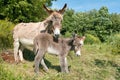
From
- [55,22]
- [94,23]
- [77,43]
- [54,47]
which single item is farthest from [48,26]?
[94,23]

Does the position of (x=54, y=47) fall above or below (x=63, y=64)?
above

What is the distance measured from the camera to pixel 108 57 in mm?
17062

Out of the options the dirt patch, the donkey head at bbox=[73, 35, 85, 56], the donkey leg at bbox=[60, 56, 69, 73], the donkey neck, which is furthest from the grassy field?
the donkey neck

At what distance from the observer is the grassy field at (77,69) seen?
11.5 m

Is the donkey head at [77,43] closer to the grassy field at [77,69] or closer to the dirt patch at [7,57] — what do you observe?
the grassy field at [77,69]

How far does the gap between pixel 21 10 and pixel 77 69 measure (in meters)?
11.5

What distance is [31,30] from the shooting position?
44.6 feet

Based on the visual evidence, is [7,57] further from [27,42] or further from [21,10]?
[21,10]

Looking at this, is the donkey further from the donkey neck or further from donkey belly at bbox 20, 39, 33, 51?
donkey belly at bbox 20, 39, 33, 51

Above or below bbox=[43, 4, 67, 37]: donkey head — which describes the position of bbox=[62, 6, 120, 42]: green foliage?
below

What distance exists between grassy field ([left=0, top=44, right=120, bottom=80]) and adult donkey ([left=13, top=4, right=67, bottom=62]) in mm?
583

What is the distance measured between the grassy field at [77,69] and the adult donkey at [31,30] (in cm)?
58

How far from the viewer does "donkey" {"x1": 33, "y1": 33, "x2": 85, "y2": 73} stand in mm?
12445

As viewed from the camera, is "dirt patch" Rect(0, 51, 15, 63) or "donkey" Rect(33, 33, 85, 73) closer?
"donkey" Rect(33, 33, 85, 73)
